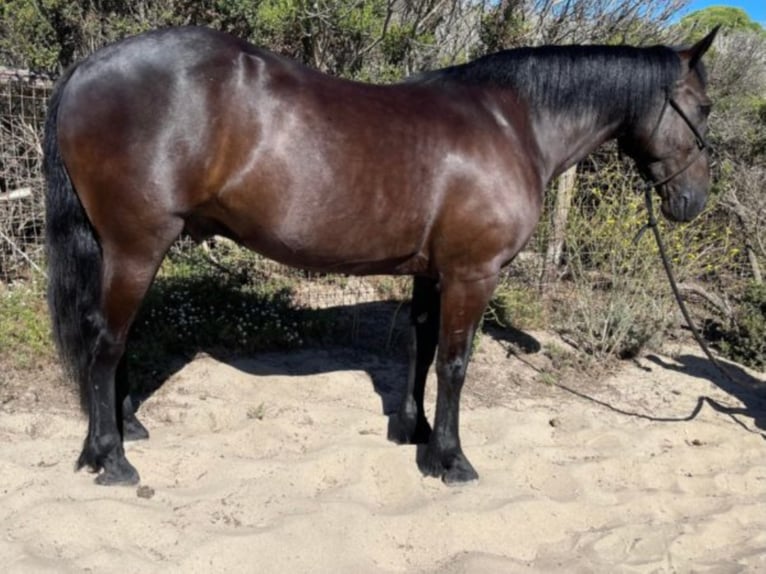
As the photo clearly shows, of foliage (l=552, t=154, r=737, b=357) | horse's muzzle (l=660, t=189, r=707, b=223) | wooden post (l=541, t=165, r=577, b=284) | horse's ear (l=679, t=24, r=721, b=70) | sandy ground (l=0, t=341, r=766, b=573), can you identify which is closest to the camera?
sandy ground (l=0, t=341, r=766, b=573)

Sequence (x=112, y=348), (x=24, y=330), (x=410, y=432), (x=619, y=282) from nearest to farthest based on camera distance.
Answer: (x=112, y=348) < (x=410, y=432) < (x=24, y=330) < (x=619, y=282)

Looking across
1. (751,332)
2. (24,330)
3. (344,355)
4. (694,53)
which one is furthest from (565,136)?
(24,330)

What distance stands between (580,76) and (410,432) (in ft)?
6.18

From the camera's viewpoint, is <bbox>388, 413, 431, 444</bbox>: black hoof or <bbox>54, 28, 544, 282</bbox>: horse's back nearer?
<bbox>54, 28, 544, 282</bbox>: horse's back

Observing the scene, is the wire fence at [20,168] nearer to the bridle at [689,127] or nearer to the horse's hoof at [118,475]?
the horse's hoof at [118,475]

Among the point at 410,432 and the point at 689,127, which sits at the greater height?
the point at 689,127

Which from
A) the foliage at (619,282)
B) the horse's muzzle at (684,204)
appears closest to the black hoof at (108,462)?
the horse's muzzle at (684,204)

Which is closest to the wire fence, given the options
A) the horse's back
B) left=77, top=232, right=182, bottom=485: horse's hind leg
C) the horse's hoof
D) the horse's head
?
left=77, top=232, right=182, bottom=485: horse's hind leg

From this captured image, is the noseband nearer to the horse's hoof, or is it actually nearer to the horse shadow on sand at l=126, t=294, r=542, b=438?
the horse shadow on sand at l=126, t=294, r=542, b=438

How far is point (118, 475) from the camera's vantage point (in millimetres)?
2785

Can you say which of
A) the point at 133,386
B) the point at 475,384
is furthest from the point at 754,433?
the point at 133,386

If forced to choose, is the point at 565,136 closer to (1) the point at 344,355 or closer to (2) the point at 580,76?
(2) the point at 580,76

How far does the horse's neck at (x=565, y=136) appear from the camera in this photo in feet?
10.1

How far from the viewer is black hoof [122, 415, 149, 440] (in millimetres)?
3168
